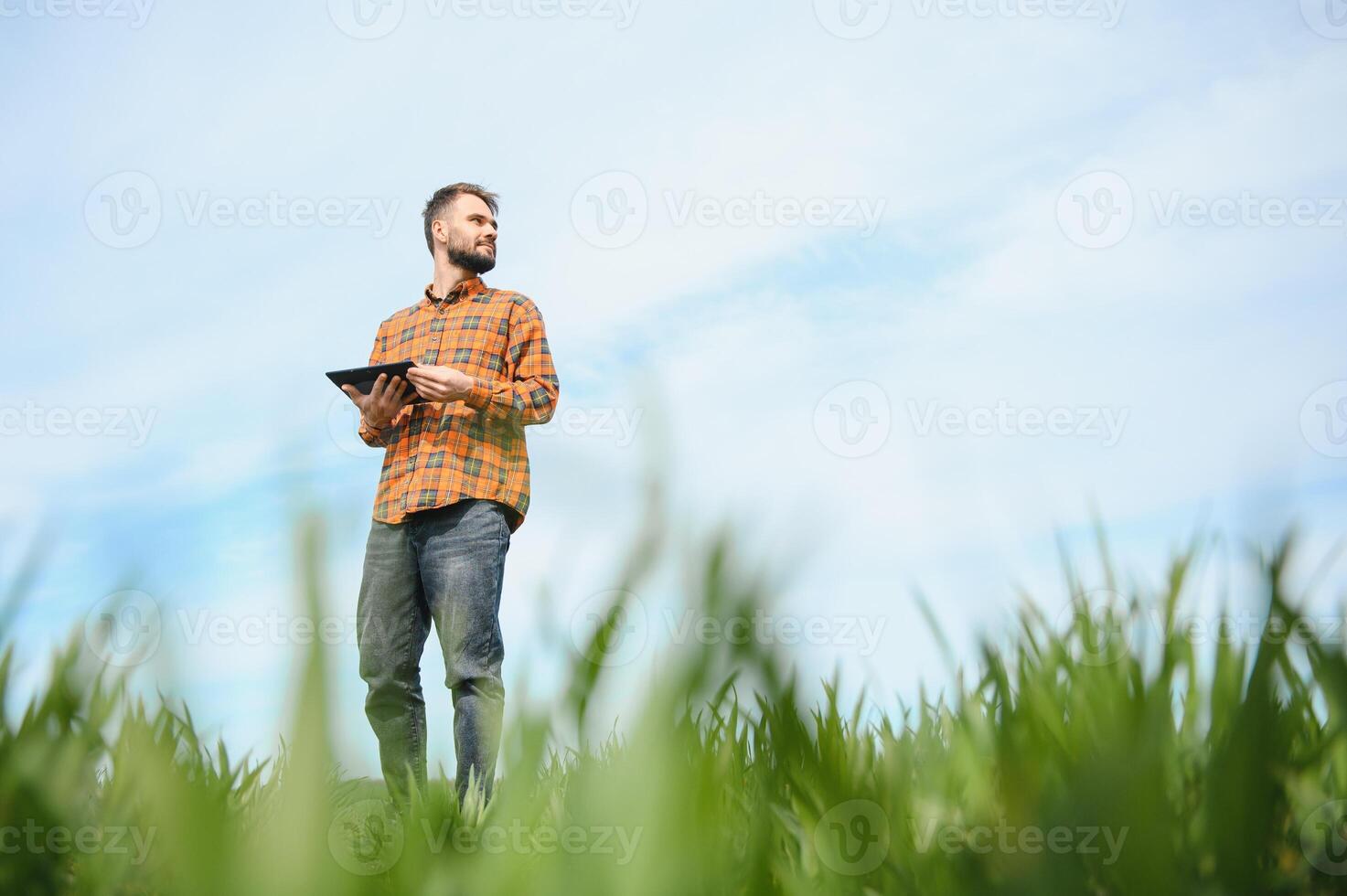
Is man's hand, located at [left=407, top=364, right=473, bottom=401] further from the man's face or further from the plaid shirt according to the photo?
the man's face

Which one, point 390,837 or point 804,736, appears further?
point 390,837

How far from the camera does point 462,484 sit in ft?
11.9

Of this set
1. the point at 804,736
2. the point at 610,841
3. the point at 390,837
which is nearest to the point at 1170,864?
the point at 804,736

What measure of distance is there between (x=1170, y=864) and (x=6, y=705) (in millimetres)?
1196

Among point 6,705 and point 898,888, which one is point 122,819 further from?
point 898,888

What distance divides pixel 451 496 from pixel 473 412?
31cm

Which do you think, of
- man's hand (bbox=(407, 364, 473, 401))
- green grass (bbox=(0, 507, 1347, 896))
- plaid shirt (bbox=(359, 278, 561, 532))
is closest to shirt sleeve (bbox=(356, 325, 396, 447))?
plaid shirt (bbox=(359, 278, 561, 532))

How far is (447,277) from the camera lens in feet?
14.0

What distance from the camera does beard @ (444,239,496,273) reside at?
4172 millimetres

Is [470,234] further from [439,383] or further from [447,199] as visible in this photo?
[439,383]

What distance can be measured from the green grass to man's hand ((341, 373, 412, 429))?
2.36 meters

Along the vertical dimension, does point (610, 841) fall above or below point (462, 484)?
below

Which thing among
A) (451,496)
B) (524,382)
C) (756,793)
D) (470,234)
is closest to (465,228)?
(470,234)

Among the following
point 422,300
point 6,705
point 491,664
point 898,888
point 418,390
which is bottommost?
point 898,888
